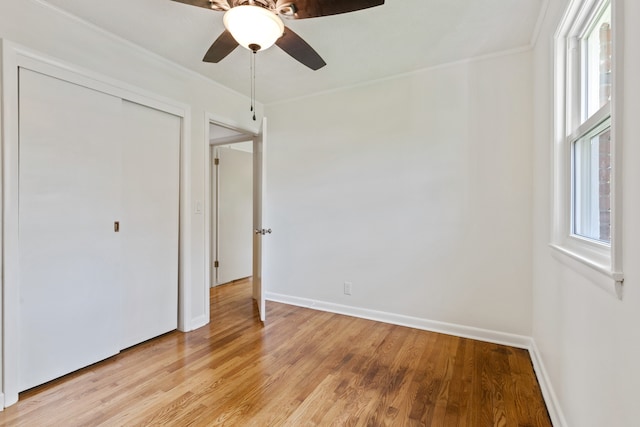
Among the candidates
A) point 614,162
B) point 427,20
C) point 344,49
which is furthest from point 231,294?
point 614,162

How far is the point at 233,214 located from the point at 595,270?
13.9 feet

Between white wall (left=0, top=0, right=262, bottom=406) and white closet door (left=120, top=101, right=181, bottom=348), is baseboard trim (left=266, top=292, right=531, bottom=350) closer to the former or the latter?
white wall (left=0, top=0, right=262, bottom=406)

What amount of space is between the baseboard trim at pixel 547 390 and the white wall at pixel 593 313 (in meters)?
0.05

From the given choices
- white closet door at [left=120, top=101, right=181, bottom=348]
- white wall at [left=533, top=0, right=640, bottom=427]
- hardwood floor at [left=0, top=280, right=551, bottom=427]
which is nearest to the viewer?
white wall at [left=533, top=0, right=640, bottom=427]

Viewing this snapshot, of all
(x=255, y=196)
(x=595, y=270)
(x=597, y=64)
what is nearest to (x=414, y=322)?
(x=595, y=270)

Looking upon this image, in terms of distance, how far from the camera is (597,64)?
4.75 ft

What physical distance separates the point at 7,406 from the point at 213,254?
2.75 metres

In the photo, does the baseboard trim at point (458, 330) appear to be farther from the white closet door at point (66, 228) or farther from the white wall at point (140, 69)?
the white closet door at point (66, 228)

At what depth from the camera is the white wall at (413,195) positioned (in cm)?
248

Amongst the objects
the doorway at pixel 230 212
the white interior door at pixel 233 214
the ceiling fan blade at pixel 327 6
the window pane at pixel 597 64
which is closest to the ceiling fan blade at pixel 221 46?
the ceiling fan blade at pixel 327 6

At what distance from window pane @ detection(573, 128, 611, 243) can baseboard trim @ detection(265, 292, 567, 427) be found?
0.94m

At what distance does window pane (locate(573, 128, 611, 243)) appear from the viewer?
1276 millimetres

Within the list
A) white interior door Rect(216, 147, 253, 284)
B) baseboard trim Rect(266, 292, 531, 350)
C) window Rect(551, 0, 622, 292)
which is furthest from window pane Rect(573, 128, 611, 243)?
white interior door Rect(216, 147, 253, 284)

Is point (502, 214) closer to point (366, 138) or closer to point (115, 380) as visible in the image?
point (366, 138)
